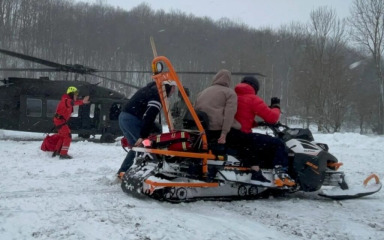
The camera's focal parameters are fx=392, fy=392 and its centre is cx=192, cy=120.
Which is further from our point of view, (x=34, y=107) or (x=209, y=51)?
(x=209, y=51)

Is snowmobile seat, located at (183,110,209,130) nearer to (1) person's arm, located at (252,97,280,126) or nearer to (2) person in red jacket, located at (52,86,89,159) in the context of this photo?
(1) person's arm, located at (252,97,280,126)

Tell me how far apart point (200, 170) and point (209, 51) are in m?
52.3

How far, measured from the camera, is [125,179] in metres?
5.17

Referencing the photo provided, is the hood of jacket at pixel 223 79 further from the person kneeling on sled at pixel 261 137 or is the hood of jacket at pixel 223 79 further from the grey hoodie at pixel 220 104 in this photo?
the person kneeling on sled at pixel 261 137

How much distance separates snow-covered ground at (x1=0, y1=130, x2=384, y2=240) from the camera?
3553 mm

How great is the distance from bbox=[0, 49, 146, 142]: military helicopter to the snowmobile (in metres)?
10.9

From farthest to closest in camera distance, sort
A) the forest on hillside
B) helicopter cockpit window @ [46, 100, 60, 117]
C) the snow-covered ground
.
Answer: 1. the forest on hillside
2. helicopter cockpit window @ [46, 100, 60, 117]
3. the snow-covered ground

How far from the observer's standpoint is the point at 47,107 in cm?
1678

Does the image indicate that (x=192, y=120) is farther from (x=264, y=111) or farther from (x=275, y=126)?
(x=275, y=126)

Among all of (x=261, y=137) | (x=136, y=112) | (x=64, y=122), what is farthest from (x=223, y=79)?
(x=64, y=122)

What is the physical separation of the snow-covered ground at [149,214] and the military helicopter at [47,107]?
10.2 m

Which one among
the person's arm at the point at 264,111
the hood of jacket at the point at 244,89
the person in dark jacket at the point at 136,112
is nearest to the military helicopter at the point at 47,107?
the person in dark jacket at the point at 136,112

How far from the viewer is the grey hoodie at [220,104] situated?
5164 mm

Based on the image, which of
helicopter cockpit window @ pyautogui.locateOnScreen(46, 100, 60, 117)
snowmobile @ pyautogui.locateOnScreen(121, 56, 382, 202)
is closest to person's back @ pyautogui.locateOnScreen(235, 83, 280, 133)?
snowmobile @ pyautogui.locateOnScreen(121, 56, 382, 202)
